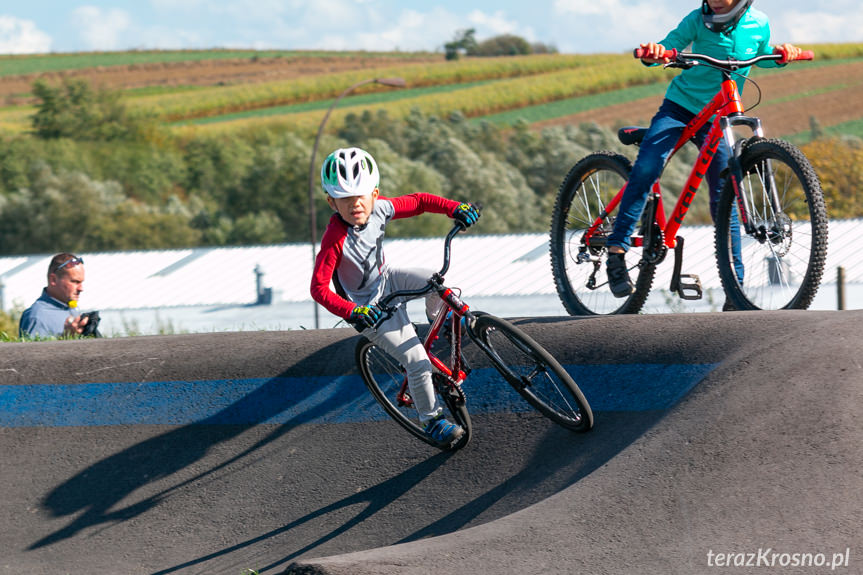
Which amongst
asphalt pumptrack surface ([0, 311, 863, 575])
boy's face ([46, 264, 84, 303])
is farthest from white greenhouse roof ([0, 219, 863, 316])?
asphalt pumptrack surface ([0, 311, 863, 575])

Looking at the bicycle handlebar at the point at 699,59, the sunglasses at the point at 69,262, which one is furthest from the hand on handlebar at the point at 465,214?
the sunglasses at the point at 69,262

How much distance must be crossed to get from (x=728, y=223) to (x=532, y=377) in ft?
5.61

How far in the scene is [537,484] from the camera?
5148 millimetres

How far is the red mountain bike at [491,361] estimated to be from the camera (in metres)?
5.02

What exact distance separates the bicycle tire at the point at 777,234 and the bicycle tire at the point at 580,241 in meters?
0.59

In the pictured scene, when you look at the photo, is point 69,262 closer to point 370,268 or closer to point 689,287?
point 370,268

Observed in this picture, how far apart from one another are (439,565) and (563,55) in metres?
101

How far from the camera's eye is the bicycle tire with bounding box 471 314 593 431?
5.03 m

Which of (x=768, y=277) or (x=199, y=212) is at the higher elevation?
(x=768, y=277)

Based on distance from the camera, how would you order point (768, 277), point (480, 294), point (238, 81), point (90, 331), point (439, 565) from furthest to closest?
point (238, 81) → point (480, 294) → point (90, 331) → point (768, 277) → point (439, 565)

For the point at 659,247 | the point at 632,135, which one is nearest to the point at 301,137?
the point at 632,135

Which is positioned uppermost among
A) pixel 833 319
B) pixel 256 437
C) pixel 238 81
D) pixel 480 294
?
pixel 238 81

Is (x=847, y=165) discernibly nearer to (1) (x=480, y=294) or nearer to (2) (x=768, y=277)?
(1) (x=480, y=294)

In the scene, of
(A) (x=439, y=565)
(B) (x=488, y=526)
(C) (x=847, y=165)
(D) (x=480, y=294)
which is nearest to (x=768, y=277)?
(B) (x=488, y=526)
